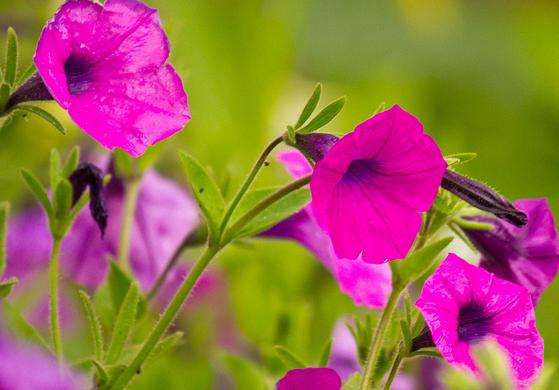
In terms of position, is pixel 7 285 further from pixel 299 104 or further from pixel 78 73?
pixel 299 104

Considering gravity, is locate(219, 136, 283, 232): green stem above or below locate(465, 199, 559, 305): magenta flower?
above

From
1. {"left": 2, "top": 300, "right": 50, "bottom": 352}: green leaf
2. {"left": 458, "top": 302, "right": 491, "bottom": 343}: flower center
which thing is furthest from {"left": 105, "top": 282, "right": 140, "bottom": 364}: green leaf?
{"left": 458, "top": 302, "right": 491, "bottom": 343}: flower center

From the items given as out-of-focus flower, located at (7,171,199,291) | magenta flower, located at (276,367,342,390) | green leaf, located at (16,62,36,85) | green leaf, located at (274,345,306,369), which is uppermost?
green leaf, located at (16,62,36,85)

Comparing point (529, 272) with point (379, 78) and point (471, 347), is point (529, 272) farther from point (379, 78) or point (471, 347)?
point (379, 78)

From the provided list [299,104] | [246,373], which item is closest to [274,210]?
[246,373]

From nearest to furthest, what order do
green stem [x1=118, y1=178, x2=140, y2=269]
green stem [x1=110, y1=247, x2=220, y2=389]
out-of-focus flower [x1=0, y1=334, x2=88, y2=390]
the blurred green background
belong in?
out-of-focus flower [x1=0, y1=334, x2=88, y2=390]
green stem [x1=110, y1=247, x2=220, y2=389]
green stem [x1=118, y1=178, x2=140, y2=269]
the blurred green background

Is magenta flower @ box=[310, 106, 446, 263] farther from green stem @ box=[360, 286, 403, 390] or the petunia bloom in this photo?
the petunia bloom

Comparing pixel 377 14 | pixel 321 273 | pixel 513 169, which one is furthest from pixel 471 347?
pixel 377 14

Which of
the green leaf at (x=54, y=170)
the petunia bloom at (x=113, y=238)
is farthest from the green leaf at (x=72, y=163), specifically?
the petunia bloom at (x=113, y=238)
